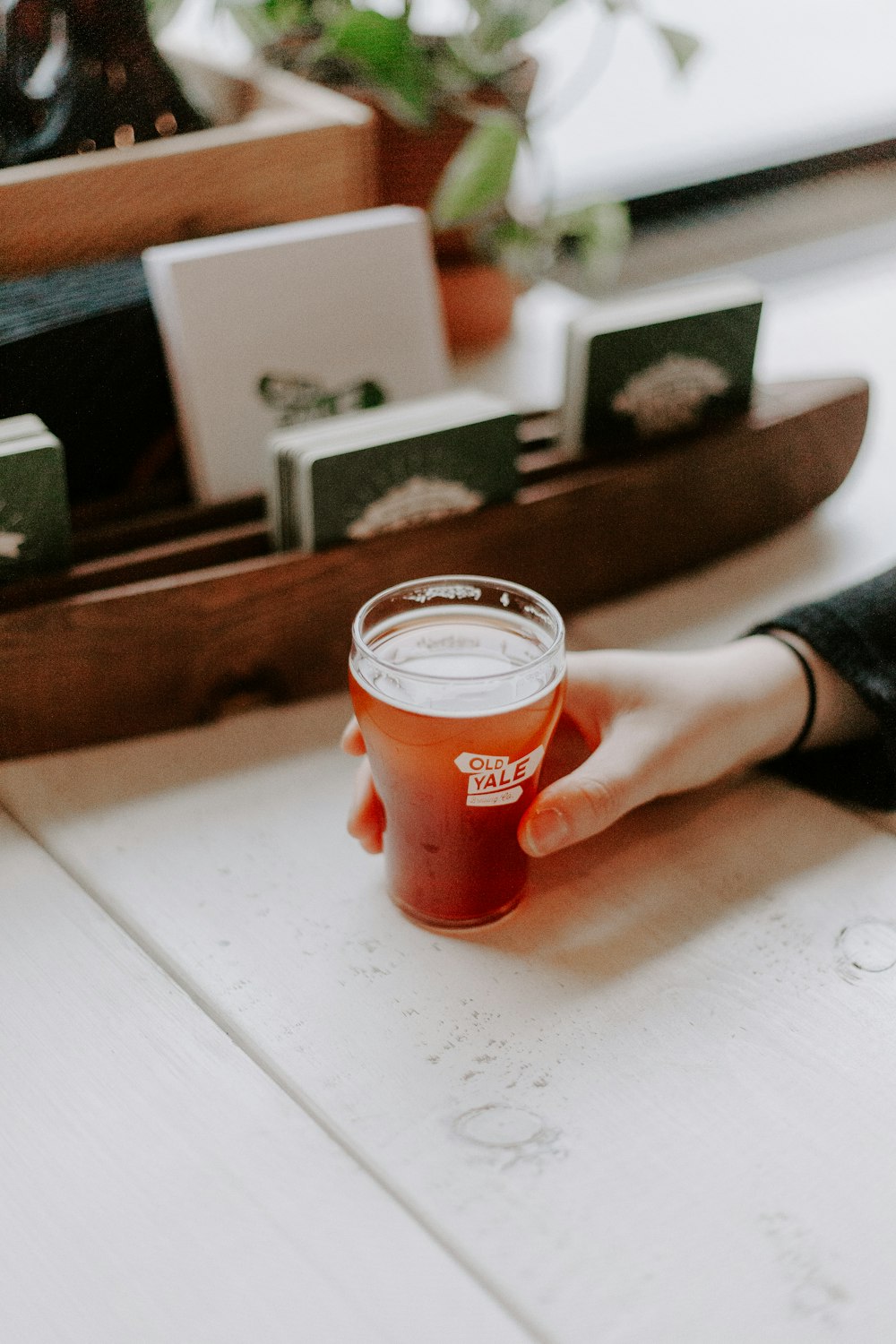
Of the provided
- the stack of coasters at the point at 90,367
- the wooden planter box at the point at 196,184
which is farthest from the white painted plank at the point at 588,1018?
the wooden planter box at the point at 196,184

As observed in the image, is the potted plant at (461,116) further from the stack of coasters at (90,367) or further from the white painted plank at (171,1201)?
the white painted plank at (171,1201)

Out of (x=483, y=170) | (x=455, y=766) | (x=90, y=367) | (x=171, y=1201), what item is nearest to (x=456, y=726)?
(x=455, y=766)

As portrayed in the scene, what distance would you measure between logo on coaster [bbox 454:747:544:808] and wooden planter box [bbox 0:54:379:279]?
1.92 feet

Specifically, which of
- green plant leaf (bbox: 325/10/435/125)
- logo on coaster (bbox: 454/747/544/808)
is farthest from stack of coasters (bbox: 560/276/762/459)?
logo on coaster (bbox: 454/747/544/808)

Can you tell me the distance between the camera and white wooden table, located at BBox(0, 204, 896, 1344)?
610mm

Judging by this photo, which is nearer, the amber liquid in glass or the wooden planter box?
the amber liquid in glass

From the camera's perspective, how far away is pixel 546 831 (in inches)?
31.7

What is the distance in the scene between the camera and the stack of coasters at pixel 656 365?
3.69 feet

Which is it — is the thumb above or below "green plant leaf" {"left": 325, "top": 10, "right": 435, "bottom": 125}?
below

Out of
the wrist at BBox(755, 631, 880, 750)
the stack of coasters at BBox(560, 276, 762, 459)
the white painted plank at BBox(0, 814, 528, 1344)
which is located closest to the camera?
the white painted plank at BBox(0, 814, 528, 1344)

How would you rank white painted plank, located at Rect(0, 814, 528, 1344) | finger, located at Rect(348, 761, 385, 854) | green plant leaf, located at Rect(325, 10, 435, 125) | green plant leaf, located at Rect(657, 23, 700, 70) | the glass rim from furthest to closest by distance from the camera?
green plant leaf, located at Rect(657, 23, 700, 70) < green plant leaf, located at Rect(325, 10, 435, 125) < finger, located at Rect(348, 761, 385, 854) < the glass rim < white painted plank, located at Rect(0, 814, 528, 1344)

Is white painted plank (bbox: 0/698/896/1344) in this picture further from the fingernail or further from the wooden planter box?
the wooden planter box

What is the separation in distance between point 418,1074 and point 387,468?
1.55 ft

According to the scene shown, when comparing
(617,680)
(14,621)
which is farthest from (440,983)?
(14,621)
